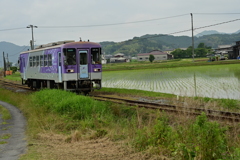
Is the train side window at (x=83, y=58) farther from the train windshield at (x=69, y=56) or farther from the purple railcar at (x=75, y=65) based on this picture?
the train windshield at (x=69, y=56)

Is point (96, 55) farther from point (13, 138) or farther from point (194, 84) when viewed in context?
point (13, 138)

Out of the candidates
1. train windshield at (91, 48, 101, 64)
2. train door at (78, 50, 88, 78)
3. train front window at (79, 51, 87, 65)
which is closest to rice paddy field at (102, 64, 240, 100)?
train windshield at (91, 48, 101, 64)

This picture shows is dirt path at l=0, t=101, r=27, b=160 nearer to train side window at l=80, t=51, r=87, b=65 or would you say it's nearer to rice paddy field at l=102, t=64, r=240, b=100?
train side window at l=80, t=51, r=87, b=65

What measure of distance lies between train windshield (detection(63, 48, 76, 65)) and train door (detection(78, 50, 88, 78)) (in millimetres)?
379

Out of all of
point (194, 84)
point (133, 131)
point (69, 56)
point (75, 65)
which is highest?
point (69, 56)

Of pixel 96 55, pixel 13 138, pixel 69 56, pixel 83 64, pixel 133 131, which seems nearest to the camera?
pixel 133 131

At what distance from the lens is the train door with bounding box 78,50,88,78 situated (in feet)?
56.8

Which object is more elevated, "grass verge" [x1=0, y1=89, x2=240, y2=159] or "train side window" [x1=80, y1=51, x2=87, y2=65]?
"train side window" [x1=80, y1=51, x2=87, y2=65]

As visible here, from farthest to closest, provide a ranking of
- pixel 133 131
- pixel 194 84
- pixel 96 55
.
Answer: pixel 194 84, pixel 96 55, pixel 133 131

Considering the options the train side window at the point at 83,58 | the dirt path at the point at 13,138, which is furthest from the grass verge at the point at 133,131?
the train side window at the point at 83,58

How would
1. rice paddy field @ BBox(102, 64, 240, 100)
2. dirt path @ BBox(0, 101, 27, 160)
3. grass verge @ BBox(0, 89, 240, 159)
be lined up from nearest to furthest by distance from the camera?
grass verge @ BBox(0, 89, 240, 159)
dirt path @ BBox(0, 101, 27, 160)
rice paddy field @ BBox(102, 64, 240, 100)

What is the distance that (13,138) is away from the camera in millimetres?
8375

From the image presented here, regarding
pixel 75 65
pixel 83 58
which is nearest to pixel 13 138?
pixel 75 65

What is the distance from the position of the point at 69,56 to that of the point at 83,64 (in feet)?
2.86
